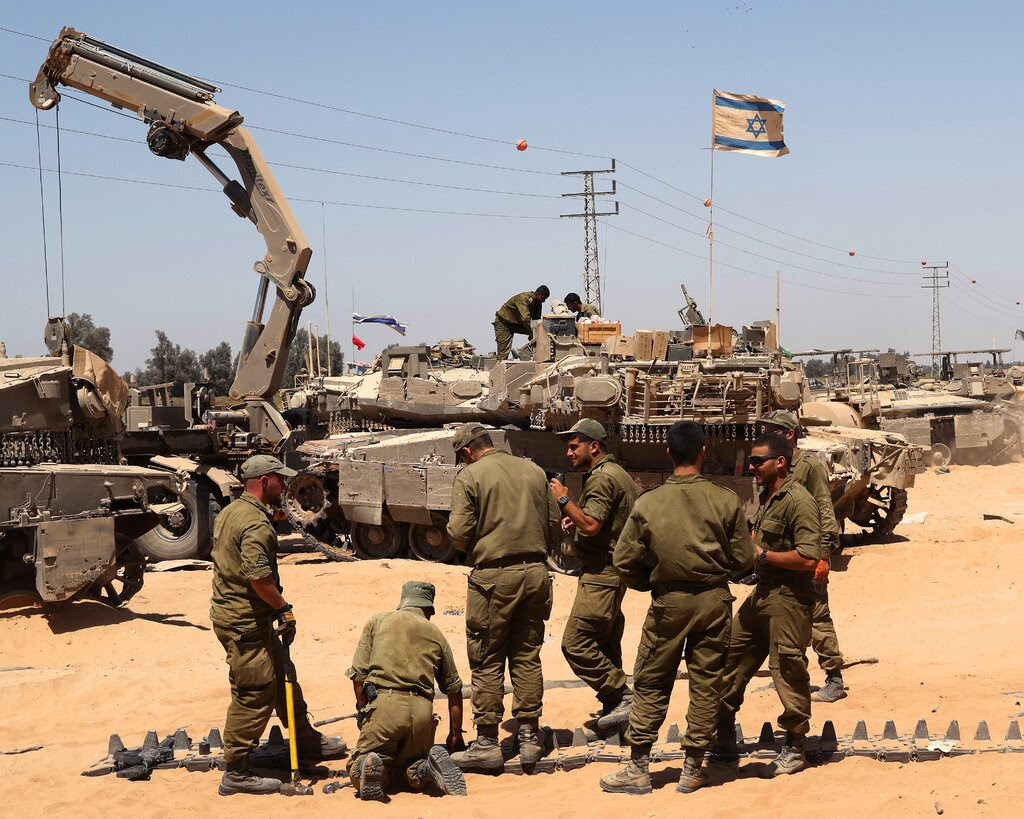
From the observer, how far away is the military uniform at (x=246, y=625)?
675 cm

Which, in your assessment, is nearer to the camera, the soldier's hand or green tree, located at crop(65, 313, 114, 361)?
the soldier's hand

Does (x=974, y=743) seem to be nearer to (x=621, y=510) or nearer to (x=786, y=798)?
(x=786, y=798)

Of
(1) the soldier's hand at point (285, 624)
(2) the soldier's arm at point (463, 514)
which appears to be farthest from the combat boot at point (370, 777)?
(2) the soldier's arm at point (463, 514)

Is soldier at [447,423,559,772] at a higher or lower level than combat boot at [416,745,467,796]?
higher

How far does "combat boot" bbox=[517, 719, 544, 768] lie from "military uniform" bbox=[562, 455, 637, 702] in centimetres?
54

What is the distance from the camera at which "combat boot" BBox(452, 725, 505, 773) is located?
22.6 feet

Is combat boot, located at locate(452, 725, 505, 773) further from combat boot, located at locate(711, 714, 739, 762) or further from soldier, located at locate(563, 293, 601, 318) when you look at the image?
soldier, located at locate(563, 293, 601, 318)

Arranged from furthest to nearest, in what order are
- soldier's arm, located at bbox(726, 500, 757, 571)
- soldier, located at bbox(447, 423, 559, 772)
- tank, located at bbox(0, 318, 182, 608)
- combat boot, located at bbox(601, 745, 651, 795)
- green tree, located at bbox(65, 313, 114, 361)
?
green tree, located at bbox(65, 313, 114, 361)
tank, located at bbox(0, 318, 182, 608)
soldier, located at bbox(447, 423, 559, 772)
soldier's arm, located at bbox(726, 500, 757, 571)
combat boot, located at bbox(601, 745, 651, 795)

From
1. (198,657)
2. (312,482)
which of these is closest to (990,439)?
(312,482)

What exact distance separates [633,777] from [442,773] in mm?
1077

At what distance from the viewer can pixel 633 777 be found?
632 centimetres

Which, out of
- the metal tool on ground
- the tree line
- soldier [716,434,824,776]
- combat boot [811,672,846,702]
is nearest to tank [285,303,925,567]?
combat boot [811,672,846,702]

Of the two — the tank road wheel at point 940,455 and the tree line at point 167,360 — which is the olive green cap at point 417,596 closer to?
the tank road wheel at point 940,455

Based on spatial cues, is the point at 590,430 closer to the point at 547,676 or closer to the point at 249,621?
the point at 249,621
